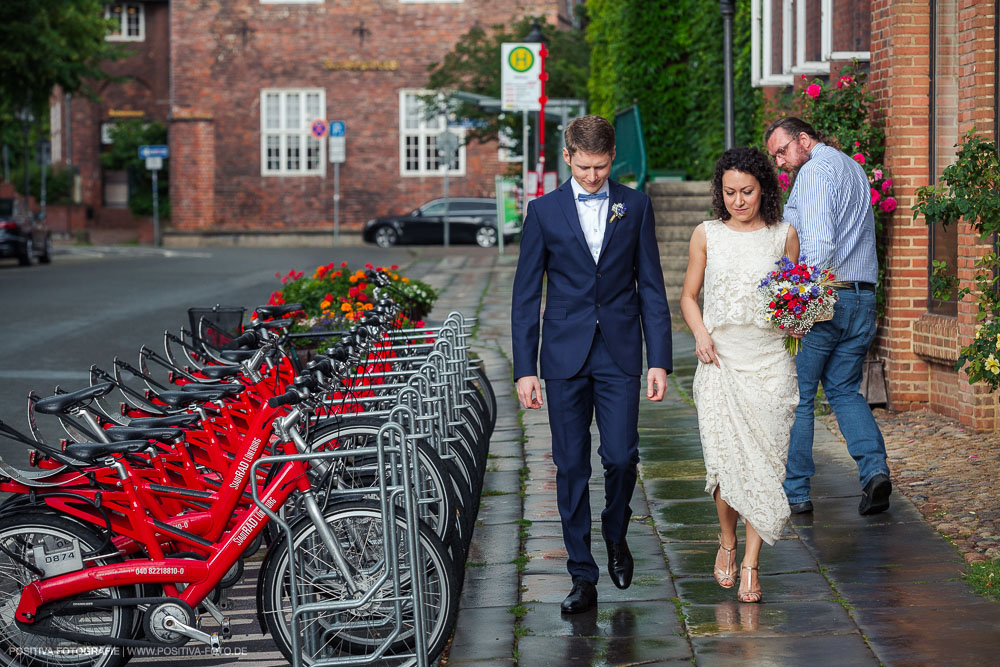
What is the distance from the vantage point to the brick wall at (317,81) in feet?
151

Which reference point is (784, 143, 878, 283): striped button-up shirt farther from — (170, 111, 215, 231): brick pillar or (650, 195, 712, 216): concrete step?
(170, 111, 215, 231): brick pillar

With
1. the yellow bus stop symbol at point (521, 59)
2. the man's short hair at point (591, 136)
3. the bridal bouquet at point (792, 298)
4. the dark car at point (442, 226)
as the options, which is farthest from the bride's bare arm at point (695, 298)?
the dark car at point (442, 226)

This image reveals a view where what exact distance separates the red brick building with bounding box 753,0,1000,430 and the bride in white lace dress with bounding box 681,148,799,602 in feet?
12.5

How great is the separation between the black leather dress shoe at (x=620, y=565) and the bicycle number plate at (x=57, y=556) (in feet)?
6.76

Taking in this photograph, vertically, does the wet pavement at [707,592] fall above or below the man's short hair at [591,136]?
below

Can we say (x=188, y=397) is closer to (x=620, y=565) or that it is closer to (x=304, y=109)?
(x=620, y=565)

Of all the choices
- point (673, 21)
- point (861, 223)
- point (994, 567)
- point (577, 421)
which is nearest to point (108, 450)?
point (577, 421)

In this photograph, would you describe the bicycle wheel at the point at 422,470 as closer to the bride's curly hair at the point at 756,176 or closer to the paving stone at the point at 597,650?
the paving stone at the point at 597,650

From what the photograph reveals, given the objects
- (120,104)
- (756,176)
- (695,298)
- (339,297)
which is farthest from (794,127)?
(120,104)

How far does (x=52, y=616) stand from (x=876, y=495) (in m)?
3.95

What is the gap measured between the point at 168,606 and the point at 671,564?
230cm

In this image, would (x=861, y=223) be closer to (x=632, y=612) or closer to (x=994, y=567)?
(x=994, y=567)

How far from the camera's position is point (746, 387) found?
5.65m

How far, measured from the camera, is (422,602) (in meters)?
4.59
